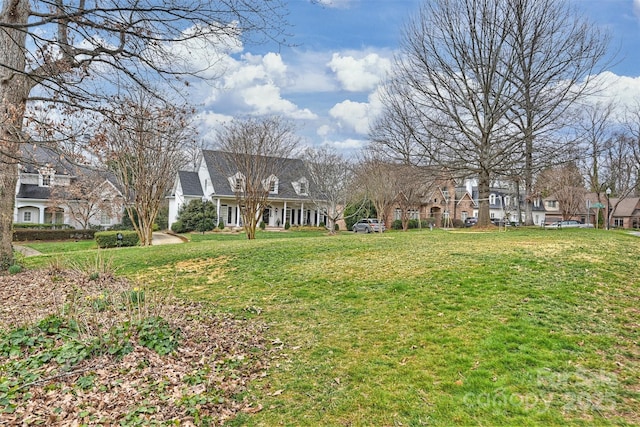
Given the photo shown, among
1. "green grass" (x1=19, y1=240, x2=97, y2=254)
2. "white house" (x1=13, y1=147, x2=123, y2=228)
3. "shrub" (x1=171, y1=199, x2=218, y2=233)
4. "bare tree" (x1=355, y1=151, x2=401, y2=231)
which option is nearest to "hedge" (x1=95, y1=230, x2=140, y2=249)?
"green grass" (x1=19, y1=240, x2=97, y2=254)

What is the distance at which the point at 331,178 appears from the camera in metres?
26.8

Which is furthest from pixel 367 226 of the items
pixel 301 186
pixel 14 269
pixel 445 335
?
pixel 445 335

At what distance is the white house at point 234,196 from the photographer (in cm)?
2977

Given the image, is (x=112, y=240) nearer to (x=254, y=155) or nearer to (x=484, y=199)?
(x=254, y=155)

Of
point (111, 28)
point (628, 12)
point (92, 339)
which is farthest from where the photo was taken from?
point (628, 12)

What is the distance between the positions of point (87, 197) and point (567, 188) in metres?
41.9

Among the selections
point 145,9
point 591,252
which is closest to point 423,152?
point 591,252

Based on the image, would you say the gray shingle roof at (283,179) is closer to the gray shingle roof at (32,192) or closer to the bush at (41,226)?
the bush at (41,226)

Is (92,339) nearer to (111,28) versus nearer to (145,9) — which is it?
(111,28)

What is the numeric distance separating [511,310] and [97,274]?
8043mm

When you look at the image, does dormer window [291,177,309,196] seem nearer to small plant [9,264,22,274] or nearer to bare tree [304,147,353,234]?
bare tree [304,147,353,234]

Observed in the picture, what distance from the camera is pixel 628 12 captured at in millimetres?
12422

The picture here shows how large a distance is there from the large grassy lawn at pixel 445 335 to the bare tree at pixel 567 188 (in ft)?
88.0

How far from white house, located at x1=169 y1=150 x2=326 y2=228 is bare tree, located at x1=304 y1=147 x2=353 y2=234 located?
1330 millimetres
